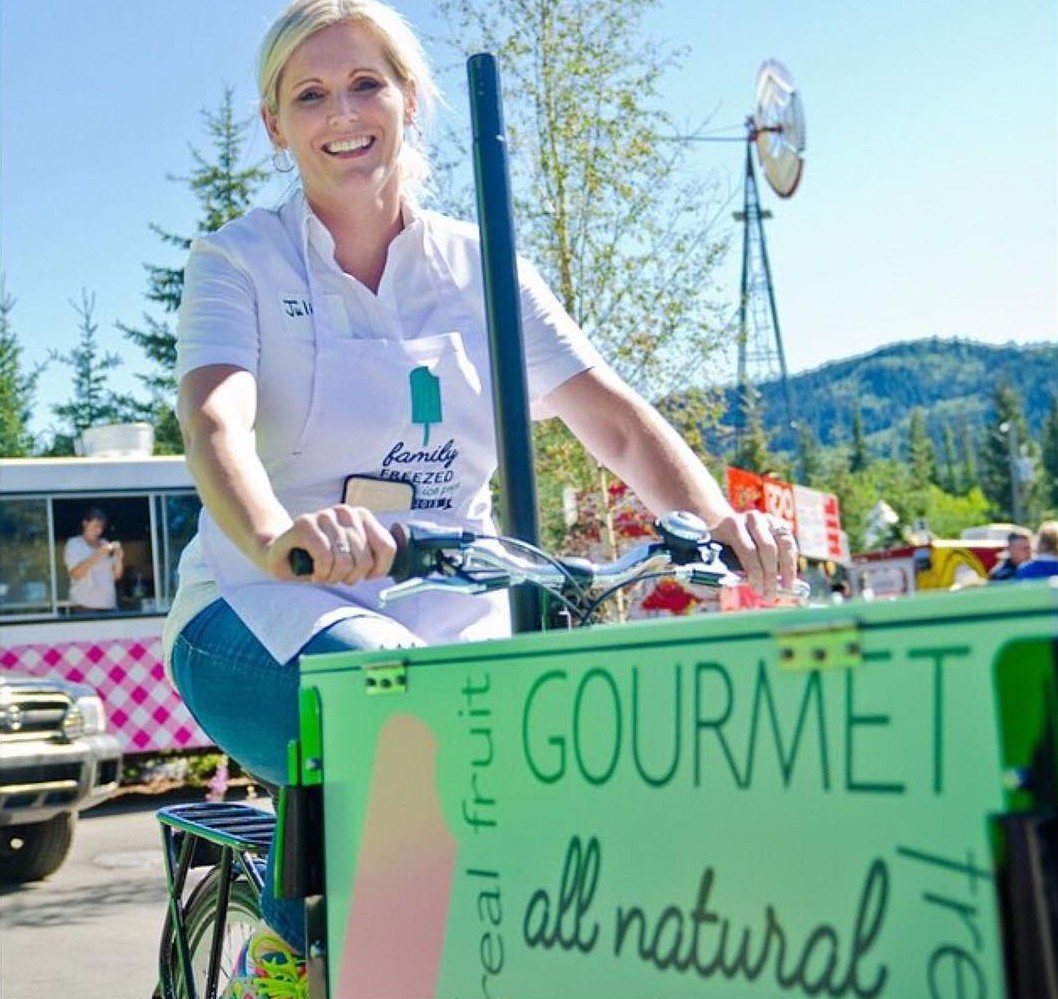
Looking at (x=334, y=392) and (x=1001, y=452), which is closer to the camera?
(x=334, y=392)

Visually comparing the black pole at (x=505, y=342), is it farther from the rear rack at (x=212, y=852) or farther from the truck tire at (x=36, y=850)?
the truck tire at (x=36, y=850)

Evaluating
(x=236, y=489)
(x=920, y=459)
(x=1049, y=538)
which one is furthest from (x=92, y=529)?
(x=920, y=459)

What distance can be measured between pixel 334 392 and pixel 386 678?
0.68 metres

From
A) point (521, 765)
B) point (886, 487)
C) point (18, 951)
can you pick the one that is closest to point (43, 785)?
point (18, 951)

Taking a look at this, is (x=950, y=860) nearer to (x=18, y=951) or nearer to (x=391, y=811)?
(x=391, y=811)

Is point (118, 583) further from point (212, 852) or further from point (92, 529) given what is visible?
point (212, 852)

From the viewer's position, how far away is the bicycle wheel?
3.04 meters

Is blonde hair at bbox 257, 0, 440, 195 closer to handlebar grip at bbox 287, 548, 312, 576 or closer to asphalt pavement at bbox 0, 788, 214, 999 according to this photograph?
handlebar grip at bbox 287, 548, 312, 576

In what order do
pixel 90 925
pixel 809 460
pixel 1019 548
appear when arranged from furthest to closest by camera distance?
1. pixel 809 460
2. pixel 1019 548
3. pixel 90 925

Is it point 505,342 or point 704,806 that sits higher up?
point 505,342

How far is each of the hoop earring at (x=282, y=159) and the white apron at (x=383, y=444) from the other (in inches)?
10.1

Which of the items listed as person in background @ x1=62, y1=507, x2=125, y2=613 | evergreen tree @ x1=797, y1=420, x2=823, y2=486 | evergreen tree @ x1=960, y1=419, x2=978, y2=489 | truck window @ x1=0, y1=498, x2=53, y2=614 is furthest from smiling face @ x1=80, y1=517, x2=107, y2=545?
evergreen tree @ x1=960, y1=419, x2=978, y2=489

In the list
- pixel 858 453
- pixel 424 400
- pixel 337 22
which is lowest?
pixel 424 400

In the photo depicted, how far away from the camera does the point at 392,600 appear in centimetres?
231
